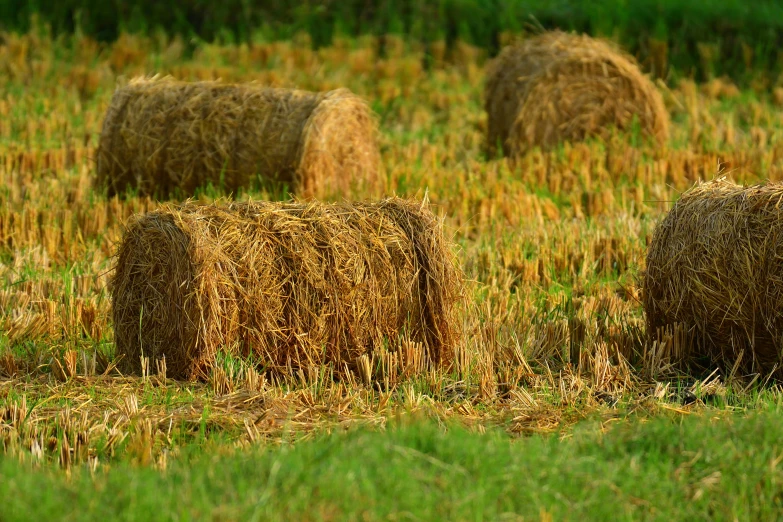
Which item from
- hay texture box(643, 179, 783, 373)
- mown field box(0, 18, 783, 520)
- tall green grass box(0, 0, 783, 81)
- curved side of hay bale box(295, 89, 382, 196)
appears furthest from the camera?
tall green grass box(0, 0, 783, 81)

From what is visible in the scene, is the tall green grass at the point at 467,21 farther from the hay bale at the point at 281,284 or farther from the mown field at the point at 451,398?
the hay bale at the point at 281,284

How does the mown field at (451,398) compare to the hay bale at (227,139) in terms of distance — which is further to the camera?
the hay bale at (227,139)

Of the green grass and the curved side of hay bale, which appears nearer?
the green grass

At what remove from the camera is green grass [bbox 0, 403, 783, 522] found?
330 centimetres

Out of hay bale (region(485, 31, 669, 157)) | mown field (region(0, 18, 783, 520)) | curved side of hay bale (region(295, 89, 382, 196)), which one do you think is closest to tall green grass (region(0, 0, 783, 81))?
hay bale (region(485, 31, 669, 157))

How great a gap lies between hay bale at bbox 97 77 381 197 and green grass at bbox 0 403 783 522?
4823 millimetres

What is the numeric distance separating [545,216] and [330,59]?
20.9ft

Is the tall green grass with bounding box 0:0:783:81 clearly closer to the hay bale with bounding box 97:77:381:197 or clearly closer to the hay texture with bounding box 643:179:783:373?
the hay bale with bounding box 97:77:381:197

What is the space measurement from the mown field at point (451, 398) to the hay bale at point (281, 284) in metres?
0.14

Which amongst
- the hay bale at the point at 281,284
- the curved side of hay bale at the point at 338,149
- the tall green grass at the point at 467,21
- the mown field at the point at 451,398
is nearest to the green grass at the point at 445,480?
the mown field at the point at 451,398

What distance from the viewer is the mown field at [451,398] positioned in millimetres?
3473

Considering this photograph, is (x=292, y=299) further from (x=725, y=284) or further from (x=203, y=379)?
(x=725, y=284)

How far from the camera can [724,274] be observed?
539 centimetres

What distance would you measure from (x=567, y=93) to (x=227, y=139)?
12.2 feet
